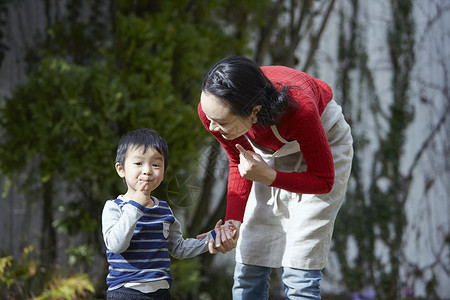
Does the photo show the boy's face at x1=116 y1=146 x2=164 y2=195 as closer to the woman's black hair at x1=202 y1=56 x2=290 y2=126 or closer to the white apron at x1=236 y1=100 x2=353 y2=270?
the woman's black hair at x1=202 y1=56 x2=290 y2=126

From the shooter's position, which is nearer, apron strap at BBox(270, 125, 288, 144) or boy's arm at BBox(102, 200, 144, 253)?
boy's arm at BBox(102, 200, 144, 253)

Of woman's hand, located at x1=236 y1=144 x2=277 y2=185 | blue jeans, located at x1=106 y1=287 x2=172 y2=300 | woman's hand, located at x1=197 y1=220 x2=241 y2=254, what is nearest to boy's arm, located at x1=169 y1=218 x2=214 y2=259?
woman's hand, located at x1=197 y1=220 x2=241 y2=254

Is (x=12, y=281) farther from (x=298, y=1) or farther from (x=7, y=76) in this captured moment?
(x=298, y=1)

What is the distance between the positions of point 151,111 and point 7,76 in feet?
4.24

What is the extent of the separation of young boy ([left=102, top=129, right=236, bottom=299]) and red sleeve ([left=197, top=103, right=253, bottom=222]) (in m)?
0.29

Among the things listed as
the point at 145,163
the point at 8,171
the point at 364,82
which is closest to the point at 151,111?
the point at 8,171

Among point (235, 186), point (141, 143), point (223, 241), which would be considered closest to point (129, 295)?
point (223, 241)

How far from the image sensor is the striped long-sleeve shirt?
1492mm

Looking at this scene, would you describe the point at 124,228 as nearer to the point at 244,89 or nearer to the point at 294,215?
the point at 244,89

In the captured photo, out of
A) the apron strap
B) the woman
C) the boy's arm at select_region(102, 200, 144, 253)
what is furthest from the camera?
the apron strap

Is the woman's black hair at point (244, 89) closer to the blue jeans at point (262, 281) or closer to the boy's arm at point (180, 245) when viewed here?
the boy's arm at point (180, 245)

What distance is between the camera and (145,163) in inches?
62.2

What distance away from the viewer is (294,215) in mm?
1908

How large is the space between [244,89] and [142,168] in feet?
1.31
